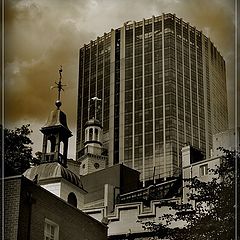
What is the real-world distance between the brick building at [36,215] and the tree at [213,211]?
156 centimetres

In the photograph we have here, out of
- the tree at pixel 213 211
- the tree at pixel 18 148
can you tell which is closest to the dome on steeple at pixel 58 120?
the tree at pixel 18 148

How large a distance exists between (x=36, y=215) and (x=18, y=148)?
3.72 meters

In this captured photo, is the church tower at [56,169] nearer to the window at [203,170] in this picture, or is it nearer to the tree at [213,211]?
the window at [203,170]

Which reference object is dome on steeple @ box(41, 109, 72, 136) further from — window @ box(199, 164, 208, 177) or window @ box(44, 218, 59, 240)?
window @ box(44, 218, 59, 240)

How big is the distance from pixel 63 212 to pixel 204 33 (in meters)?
3.33

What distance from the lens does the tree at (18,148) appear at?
11.4m

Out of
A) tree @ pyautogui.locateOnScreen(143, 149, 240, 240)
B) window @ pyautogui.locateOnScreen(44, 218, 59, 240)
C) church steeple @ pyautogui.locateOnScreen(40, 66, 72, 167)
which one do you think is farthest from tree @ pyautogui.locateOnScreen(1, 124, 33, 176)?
church steeple @ pyautogui.locateOnScreen(40, 66, 72, 167)

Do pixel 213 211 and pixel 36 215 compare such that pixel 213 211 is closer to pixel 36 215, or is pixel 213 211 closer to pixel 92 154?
pixel 36 215

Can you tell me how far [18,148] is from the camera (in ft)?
40.6

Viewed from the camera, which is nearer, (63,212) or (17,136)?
(63,212)

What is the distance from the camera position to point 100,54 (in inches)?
563

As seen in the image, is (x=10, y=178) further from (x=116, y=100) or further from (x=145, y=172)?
(x=145, y=172)

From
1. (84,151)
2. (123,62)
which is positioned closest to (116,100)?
(123,62)

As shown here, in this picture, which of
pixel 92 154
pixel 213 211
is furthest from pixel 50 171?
pixel 92 154
